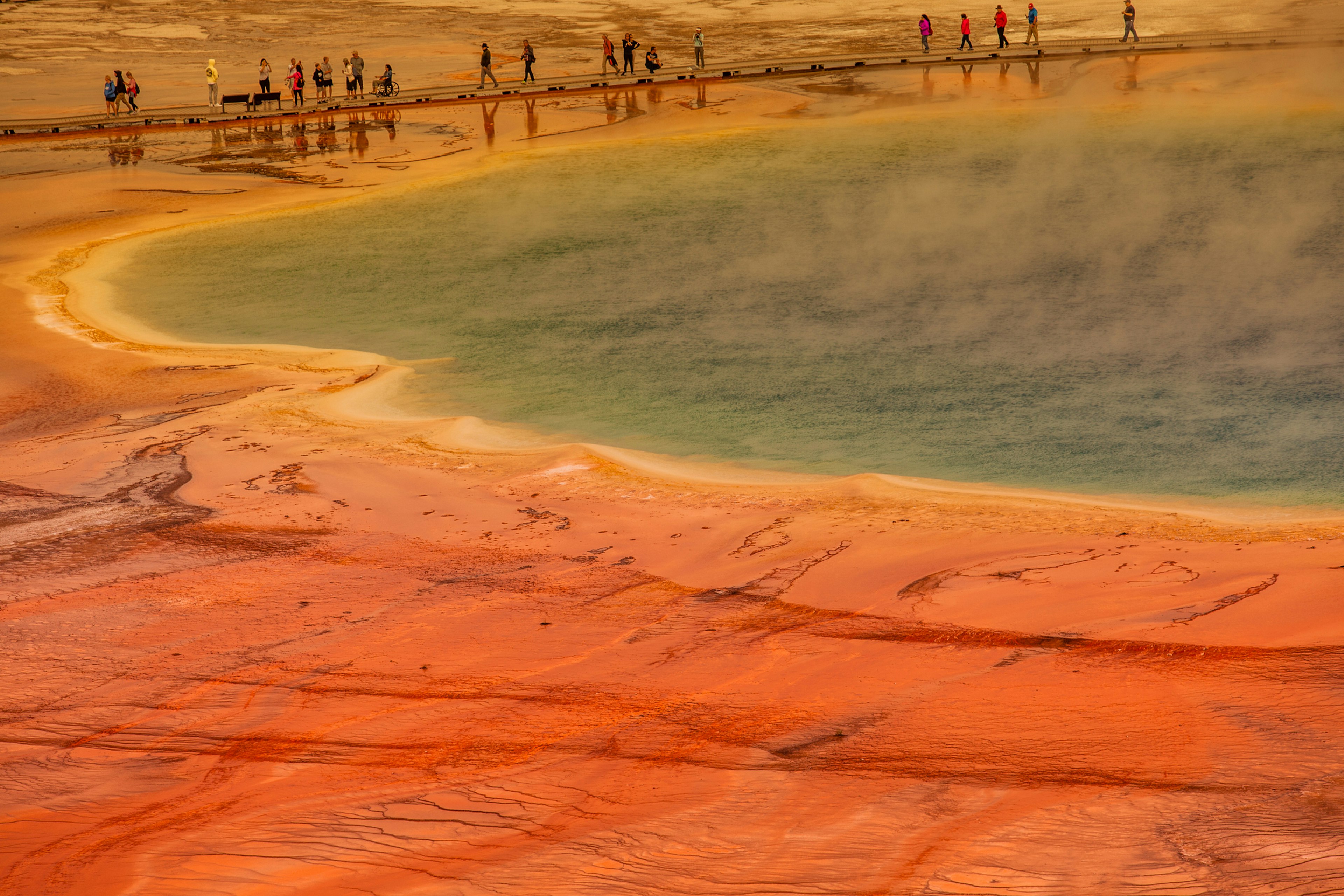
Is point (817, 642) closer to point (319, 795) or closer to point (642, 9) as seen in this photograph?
point (319, 795)

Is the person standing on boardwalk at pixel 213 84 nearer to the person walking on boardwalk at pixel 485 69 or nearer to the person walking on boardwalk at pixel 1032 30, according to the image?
the person walking on boardwalk at pixel 485 69

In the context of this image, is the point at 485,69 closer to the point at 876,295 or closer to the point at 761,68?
the point at 761,68

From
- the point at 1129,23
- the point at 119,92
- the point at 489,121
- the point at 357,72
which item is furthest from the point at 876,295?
the point at 119,92

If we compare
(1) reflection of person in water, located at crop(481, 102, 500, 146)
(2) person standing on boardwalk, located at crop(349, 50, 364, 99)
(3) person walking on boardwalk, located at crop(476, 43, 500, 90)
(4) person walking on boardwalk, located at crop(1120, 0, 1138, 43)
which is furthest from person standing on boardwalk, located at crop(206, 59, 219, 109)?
(4) person walking on boardwalk, located at crop(1120, 0, 1138, 43)

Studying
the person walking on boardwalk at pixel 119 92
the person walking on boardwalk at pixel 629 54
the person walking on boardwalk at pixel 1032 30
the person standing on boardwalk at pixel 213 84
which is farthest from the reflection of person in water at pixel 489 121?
the person walking on boardwalk at pixel 1032 30

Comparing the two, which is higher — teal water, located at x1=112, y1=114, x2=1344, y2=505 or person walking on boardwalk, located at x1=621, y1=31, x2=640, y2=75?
person walking on boardwalk, located at x1=621, y1=31, x2=640, y2=75

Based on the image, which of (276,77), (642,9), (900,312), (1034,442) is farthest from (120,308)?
(642,9)

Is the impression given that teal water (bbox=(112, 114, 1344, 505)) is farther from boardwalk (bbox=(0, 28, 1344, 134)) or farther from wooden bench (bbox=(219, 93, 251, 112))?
wooden bench (bbox=(219, 93, 251, 112))
